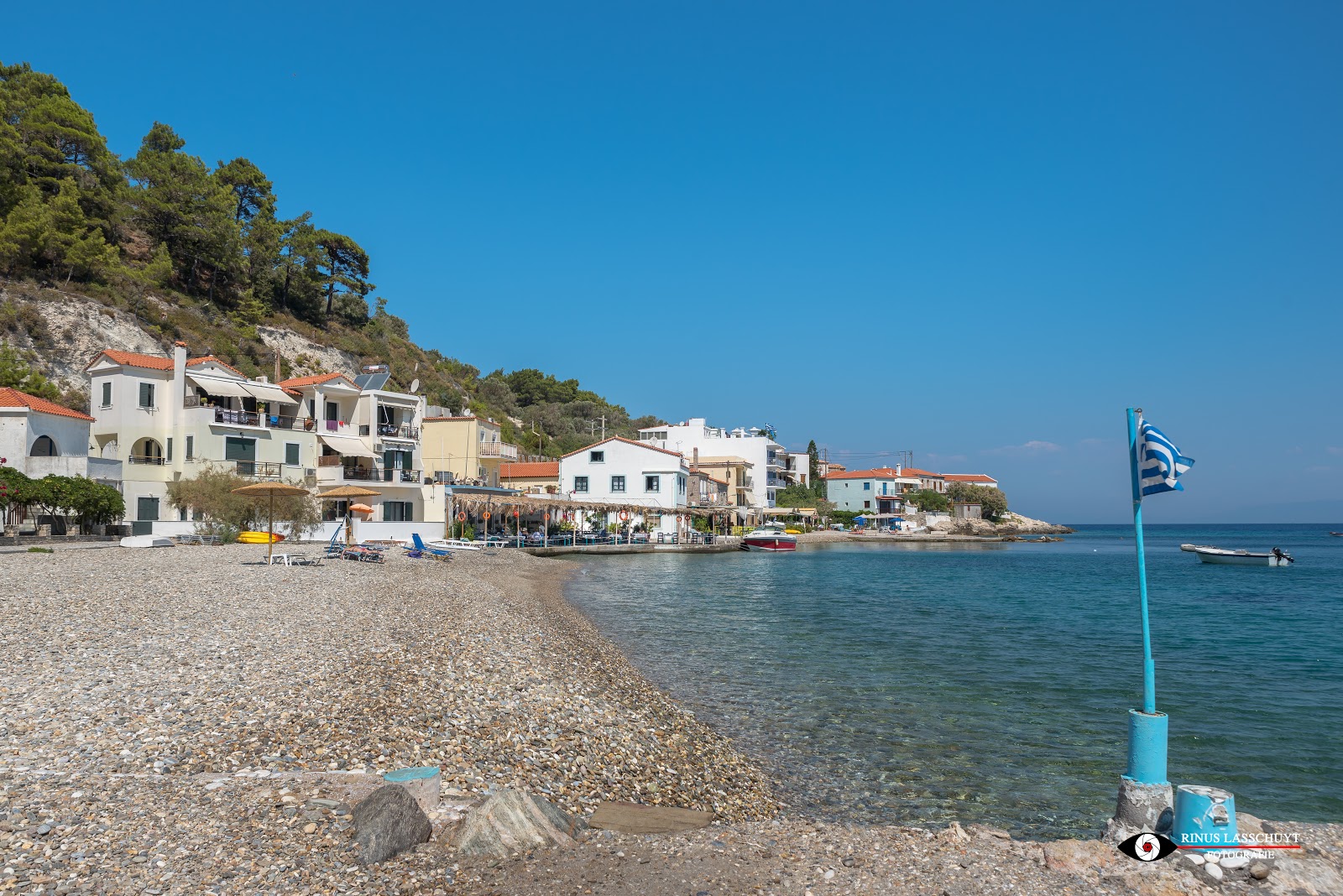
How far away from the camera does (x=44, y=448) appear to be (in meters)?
34.4

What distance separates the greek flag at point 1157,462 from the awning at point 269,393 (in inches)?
1629

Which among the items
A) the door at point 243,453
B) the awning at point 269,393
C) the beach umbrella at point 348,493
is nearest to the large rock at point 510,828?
the beach umbrella at point 348,493

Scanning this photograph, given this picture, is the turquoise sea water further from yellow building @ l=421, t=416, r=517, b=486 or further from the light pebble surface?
yellow building @ l=421, t=416, r=517, b=486

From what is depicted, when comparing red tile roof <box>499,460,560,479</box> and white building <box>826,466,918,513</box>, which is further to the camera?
white building <box>826,466,918,513</box>

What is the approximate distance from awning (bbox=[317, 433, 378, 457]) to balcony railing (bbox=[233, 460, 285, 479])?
136 inches

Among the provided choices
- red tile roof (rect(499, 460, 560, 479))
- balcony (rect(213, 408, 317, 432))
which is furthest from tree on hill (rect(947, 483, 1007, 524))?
balcony (rect(213, 408, 317, 432))

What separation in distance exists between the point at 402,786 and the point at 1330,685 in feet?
60.0

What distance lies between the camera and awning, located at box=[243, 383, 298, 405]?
41.1m

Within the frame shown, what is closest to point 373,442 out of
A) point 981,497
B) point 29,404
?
point 29,404

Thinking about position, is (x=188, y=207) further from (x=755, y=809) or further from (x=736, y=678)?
(x=755, y=809)

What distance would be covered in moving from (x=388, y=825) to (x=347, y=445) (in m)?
40.9

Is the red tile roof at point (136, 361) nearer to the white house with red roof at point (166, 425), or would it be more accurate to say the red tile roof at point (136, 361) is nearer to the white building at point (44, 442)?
the white house with red roof at point (166, 425)

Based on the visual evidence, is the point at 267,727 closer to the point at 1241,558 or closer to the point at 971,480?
the point at 1241,558

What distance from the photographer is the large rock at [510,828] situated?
19.5 ft
